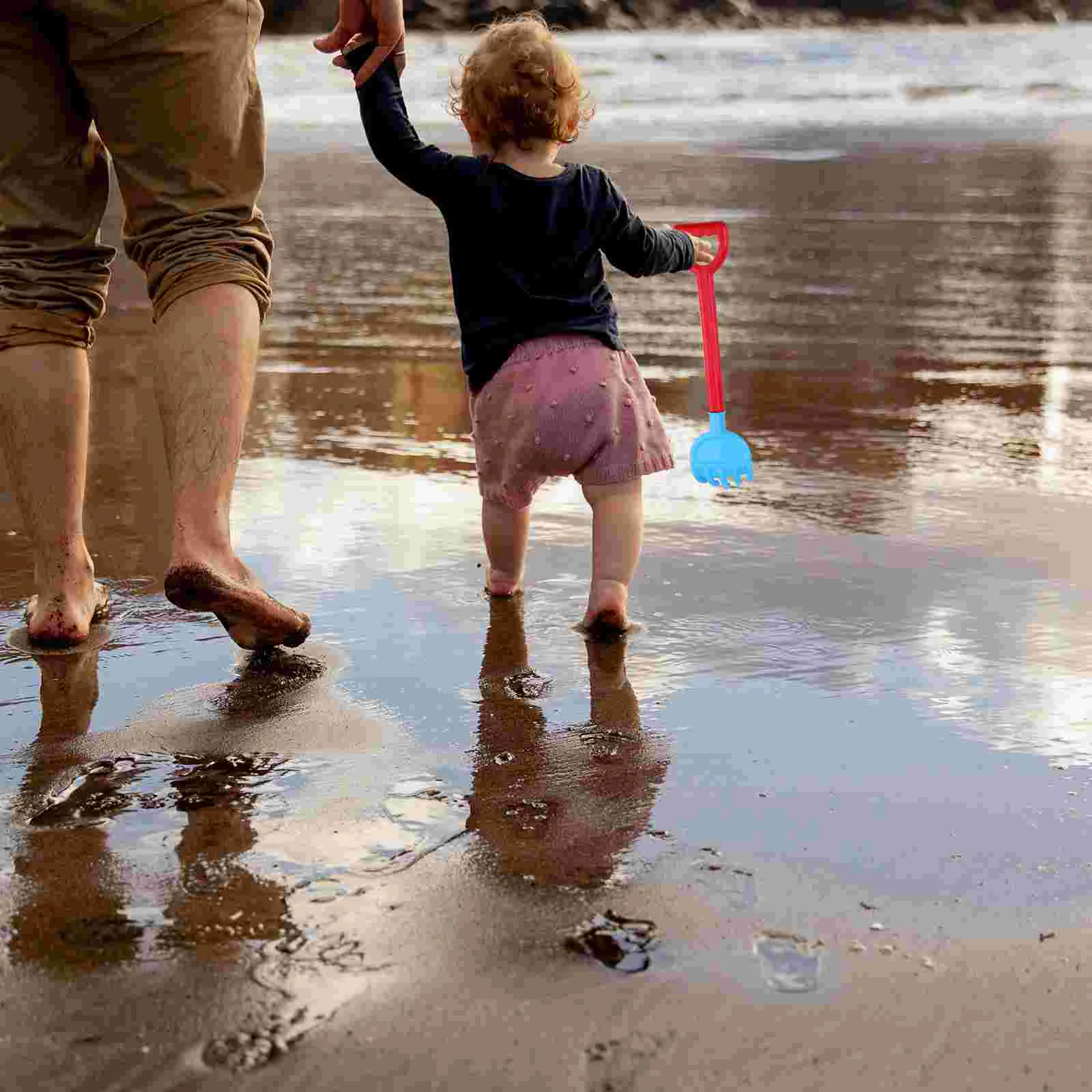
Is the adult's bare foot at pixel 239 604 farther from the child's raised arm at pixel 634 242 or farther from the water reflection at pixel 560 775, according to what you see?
Result: the child's raised arm at pixel 634 242

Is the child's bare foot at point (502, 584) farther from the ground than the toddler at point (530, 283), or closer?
closer

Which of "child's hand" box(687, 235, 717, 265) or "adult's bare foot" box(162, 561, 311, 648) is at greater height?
"child's hand" box(687, 235, 717, 265)

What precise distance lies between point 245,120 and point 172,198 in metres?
0.18

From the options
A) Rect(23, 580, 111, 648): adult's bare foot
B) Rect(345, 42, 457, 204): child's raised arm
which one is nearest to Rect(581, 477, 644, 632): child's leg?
Rect(345, 42, 457, 204): child's raised arm

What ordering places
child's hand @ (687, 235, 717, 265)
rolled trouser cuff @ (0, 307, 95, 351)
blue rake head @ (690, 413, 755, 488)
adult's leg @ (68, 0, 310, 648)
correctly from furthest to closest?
blue rake head @ (690, 413, 755, 488) < child's hand @ (687, 235, 717, 265) < rolled trouser cuff @ (0, 307, 95, 351) < adult's leg @ (68, 0, 310, 648)

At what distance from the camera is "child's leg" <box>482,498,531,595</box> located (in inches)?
110

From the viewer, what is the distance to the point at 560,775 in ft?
6.66

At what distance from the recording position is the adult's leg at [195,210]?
2.44 m

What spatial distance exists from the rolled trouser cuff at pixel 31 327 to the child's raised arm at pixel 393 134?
623 millimetres

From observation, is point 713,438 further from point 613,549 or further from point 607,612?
point 607,612

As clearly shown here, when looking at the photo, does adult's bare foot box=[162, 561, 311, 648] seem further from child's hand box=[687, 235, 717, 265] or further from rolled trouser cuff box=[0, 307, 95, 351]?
child's hand box=[687, 235, 717, 265]

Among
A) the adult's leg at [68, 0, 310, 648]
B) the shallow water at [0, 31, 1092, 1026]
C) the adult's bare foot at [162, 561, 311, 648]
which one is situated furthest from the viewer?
the adult's leg at [68, 0, 310, 648]

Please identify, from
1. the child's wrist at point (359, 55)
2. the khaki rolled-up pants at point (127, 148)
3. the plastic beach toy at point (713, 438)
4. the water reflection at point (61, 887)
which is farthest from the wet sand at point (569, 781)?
the child's wrist at point (359, 55)

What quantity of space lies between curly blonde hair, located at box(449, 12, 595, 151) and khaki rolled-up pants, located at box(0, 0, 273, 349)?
15.7 inches
